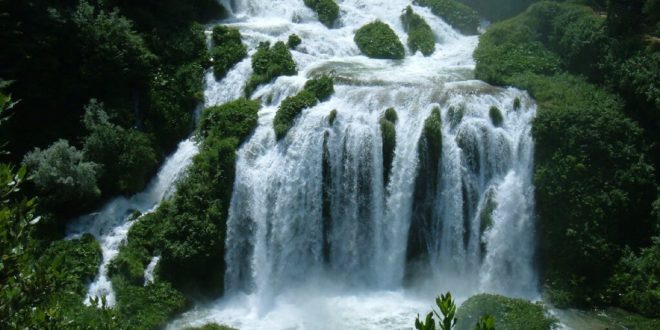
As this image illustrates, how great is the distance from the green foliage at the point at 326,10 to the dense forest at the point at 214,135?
5.22 meters

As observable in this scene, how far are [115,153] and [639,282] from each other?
15.2 meters

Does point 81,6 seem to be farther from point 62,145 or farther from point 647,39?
point 647,39

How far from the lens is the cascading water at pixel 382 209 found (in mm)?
19094

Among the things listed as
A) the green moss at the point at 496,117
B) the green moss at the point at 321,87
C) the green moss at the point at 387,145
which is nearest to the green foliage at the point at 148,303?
the green moss at the point at 387,145

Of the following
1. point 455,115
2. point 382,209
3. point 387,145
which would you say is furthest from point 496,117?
point 382,209

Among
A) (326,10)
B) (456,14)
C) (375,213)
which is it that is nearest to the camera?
(375,213)

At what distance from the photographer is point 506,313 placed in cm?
1644

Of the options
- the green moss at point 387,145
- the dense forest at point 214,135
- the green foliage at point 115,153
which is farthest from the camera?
the green foliage at point 115,153

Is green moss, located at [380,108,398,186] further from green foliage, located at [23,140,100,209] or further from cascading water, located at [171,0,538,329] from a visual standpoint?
green foliage, located at [23,140,100,209]

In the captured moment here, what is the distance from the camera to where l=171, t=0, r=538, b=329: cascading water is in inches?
752

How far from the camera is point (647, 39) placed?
2150 cm

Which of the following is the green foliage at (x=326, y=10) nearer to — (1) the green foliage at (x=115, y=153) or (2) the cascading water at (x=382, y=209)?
(2) the cascading water at (x=382, y=209)

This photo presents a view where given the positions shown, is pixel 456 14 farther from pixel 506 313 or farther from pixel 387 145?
pixel 506 313

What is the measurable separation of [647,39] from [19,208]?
2015cm
